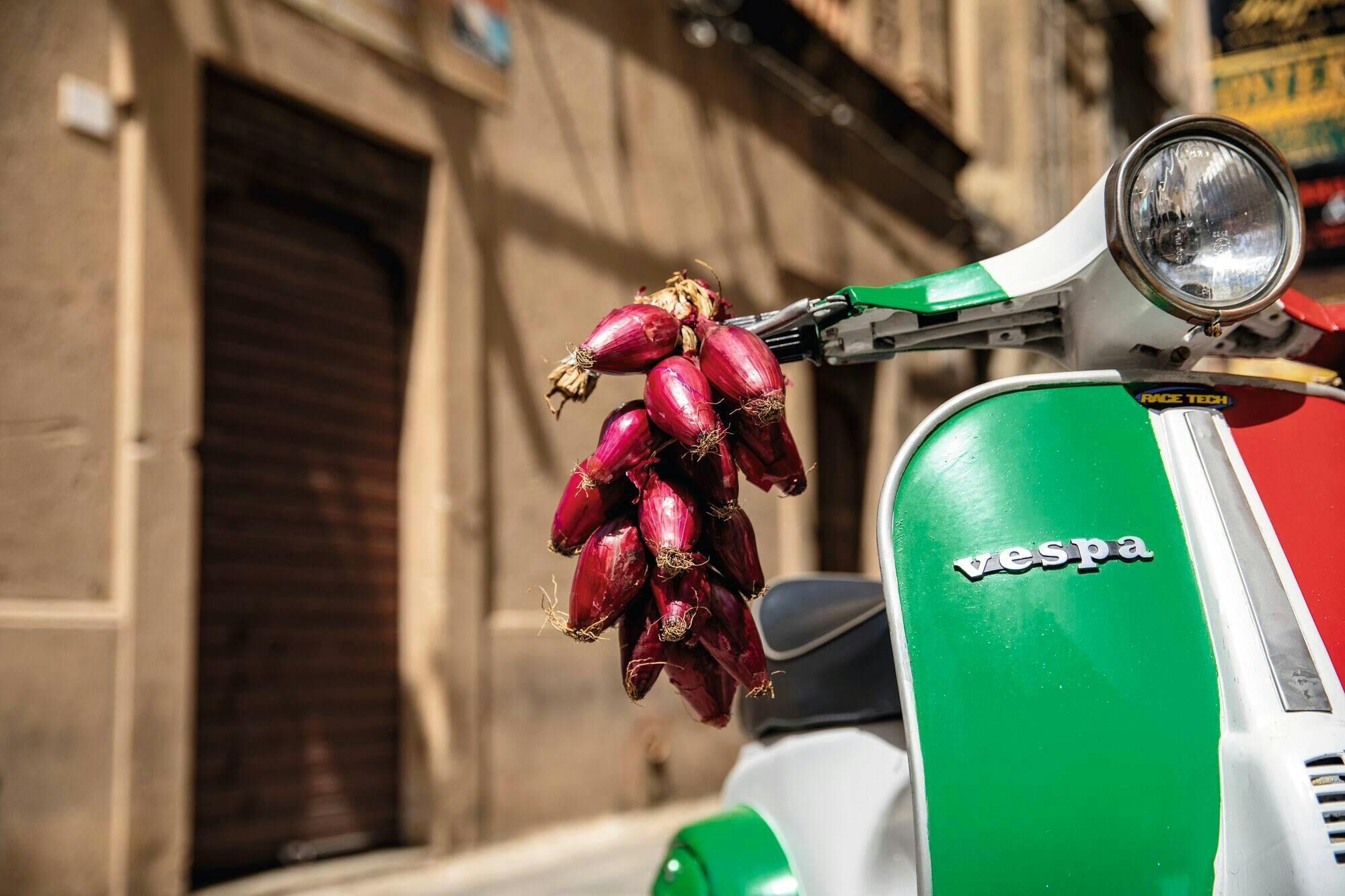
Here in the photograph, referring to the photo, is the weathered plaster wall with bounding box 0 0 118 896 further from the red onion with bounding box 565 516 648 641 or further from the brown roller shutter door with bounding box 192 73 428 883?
the red onion with bounding box 565 516 648 641

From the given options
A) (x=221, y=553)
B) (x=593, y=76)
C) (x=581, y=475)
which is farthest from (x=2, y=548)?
(x=593, y=76)

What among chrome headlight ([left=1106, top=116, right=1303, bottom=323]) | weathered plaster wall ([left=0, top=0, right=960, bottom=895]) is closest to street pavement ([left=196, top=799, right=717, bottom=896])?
weathered plaster wall ([left=0, top=0, right=960, bottom=895])

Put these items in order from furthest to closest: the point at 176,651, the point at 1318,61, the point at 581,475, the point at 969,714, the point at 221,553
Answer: the point at 1318,61
the point at 221,553
the point at 176,651
the point at 581,475
the point at 969,714

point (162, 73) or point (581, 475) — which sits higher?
point (162, 73)

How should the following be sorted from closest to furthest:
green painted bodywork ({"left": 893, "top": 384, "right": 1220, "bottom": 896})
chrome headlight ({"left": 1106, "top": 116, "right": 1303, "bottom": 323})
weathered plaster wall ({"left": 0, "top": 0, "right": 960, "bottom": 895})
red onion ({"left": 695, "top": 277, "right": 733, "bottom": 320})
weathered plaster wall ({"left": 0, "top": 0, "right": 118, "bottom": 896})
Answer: green painted bodywork ({"left": 893, "top": 384, "right": 1220, "bottom": 896}) → chrome headlight ({"left": 1106, "top": 116, "right": 1303, "bottom": 323}) → red onion ({"left": 695, "top": 277, "right": 733, "bottom": 320}) → weathered plaster wall ({"left": 0, "top": 0, "right": 118, "bottom": 896}) → weathered plaster wall ({"left": 0, "top": 0, "right": 960, "bottom": 895})

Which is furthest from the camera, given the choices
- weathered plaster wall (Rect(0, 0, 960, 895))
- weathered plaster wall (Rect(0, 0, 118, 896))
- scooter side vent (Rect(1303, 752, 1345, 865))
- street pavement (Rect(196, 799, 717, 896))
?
street pavement (Rect(196, 799, 717, 896))

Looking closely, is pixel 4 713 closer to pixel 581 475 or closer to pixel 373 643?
pixel 373 643

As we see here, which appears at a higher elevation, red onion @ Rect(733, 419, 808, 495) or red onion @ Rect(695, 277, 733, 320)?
red onion @ Rect(695, 277, 733, 320)

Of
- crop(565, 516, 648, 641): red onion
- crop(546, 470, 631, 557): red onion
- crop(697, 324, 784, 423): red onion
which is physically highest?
crop(697, 324, 784, 423): red onion

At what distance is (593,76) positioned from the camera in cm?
675

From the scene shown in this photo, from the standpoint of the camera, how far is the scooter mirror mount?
65.9 inches

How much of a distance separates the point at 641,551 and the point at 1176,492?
72 centimetres

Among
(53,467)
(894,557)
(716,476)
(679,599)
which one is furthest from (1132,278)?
(53,467)

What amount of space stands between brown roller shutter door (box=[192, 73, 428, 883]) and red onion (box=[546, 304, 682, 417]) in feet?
11.4
